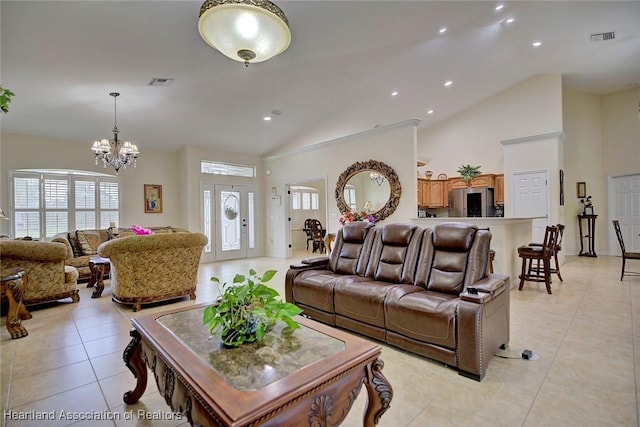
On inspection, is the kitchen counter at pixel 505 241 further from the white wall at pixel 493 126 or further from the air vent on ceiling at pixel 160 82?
the air vent on ceiling at pixel 160 82

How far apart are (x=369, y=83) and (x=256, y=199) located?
176 inches

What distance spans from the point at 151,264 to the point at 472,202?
7.51 m

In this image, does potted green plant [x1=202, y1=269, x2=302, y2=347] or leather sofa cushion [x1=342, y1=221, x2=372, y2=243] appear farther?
leather sofa cushion [x1=342, y1=221, x2=372, y2=243]

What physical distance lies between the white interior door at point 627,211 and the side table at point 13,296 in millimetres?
11161

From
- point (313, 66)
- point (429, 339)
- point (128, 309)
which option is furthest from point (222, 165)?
point (429, 339)

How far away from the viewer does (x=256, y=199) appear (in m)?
8.66

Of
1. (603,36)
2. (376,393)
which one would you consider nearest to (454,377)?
(376,393)

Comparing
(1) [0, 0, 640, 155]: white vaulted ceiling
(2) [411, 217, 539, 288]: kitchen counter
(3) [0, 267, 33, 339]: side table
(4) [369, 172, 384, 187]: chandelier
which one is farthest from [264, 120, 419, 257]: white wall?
(3) [0, 267, 33, 339]: side table

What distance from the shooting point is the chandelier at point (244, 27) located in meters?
1.83

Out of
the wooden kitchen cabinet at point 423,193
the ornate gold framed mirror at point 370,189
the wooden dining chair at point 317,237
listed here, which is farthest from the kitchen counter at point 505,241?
the wooden dining chair at point 317,237

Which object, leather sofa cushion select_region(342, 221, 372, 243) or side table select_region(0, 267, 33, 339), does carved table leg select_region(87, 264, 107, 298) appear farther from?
leather sofa cushion select_region(342, 221, 372, 243)

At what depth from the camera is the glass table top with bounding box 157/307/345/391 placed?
1.24 meters

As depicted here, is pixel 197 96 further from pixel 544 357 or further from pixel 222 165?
pixel 544 357

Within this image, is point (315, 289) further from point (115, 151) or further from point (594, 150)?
point (594, 150)
